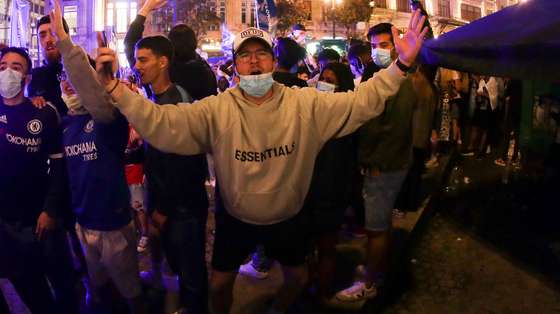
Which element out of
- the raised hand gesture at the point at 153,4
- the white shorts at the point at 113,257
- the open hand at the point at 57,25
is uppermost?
the raised hand gesture at the point at 153,4

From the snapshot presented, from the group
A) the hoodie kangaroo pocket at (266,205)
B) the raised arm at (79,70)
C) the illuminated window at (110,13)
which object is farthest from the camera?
the illuminated window at (110,13)

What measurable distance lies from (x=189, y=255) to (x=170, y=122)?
4.07 ft

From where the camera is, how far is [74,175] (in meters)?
3.03

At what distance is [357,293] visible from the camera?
13.1 feet

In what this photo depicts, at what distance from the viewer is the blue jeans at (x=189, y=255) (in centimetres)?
323

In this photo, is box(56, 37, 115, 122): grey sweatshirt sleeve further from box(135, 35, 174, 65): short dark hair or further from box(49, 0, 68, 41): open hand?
box(135, 35, 174, 65): short dark hair

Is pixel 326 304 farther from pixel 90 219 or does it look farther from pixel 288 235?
pixel 90 219

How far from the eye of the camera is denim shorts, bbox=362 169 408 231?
3828mm

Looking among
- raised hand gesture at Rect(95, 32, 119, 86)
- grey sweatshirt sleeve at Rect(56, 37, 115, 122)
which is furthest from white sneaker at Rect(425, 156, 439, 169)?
raised hand gesture at Rect(95, 32, 119, 86)

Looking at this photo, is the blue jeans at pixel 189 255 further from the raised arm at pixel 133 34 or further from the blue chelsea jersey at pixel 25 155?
the raised arm at pixel 133 34

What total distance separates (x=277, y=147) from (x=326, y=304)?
75.0 inches

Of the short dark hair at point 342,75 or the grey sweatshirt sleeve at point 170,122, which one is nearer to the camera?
the grey sweatshirt sleeve at point 170,122

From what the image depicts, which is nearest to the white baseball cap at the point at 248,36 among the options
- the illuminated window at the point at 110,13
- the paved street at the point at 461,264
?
the paved street at the point at 461,264

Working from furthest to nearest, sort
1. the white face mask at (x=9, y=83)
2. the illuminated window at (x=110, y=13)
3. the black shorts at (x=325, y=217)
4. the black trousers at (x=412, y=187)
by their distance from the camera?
the illuminated window at (x=110, y=13)
the black trousers at (x=412, y=187)
the black shorts at (x=325, y=217)
the white face mask at (x=9, y=83)
